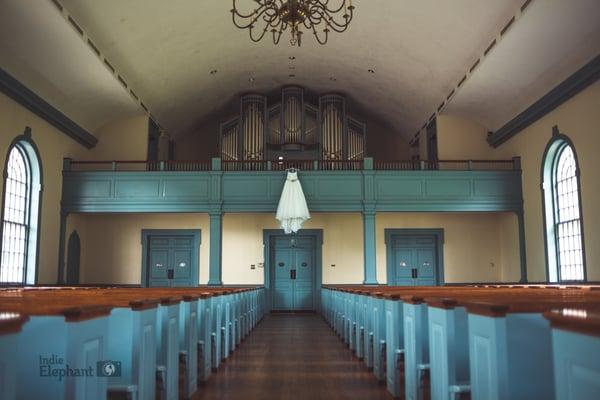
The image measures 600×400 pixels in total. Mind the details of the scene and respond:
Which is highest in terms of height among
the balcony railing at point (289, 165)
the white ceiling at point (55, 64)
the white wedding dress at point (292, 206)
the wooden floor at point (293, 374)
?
the white ceiling at point (55, 64)

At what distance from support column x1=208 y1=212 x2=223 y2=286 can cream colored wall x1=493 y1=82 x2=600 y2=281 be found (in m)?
6.85

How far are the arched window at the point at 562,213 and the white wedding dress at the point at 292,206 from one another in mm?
4985

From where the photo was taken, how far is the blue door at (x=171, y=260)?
1520 centimetres

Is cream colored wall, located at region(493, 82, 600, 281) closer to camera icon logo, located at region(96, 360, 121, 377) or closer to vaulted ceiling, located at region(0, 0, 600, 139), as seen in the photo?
vaulted ceiling, located at region(0, 0, 600, 139)

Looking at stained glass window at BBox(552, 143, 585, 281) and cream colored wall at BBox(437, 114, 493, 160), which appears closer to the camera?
stained glass window at BBox(552, 143, 585, 281)

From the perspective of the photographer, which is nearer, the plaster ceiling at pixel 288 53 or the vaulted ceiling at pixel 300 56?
the vaulted ceiling at pixel 300 56

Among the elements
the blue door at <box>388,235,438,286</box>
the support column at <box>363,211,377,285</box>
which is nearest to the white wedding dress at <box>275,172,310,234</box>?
the support column at <box>363,211,377,285</box>

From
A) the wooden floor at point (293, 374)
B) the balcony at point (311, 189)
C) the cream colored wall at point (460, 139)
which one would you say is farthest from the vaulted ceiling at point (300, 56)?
the wooden floor at point (293, 374)

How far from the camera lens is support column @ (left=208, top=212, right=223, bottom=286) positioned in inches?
515

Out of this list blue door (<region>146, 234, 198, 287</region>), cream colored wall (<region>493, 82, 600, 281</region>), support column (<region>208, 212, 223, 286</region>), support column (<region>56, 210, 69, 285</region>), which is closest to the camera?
cream colored wall (<region>493, 82, 600, 281</region>)

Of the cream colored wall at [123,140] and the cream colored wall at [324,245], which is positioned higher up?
the cream colored wall at [123,140]

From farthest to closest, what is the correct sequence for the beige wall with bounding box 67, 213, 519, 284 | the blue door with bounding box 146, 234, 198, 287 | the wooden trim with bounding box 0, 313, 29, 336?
the blue door with bounding box 146, 234, 198, 287 → the beige wall with bounding box 67, 213, 519, 284 → the wooden trim with bounding box 0, 313, 29, 336

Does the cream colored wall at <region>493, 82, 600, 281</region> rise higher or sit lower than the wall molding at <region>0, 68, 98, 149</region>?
lower

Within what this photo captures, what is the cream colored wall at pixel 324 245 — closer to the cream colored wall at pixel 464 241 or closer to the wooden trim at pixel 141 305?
the cream colored wall at pixel 464 241
